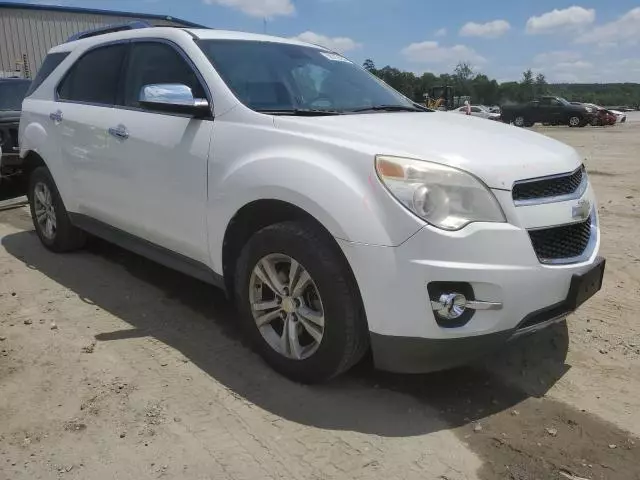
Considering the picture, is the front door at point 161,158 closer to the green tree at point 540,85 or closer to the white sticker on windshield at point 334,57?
the white sticker on windshield at point 334,57

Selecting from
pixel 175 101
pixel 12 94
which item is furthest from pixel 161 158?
pixel 12 94

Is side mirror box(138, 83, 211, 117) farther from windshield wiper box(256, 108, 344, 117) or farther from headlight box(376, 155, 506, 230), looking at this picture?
headlight box(376, 155, 506, 230)

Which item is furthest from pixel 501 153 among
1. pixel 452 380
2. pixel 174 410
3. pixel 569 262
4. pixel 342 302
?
pixel 174 410

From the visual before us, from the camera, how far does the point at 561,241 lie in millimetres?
2820

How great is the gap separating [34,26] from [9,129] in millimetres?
16550


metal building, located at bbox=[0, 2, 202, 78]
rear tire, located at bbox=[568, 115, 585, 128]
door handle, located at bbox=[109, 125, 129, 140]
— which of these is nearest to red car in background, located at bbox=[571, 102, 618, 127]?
rear tire, located at bbox=[568, 115, 585, 128]

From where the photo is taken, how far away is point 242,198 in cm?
311

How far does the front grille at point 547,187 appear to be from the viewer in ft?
8.85

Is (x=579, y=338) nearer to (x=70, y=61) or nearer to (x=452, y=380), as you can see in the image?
(x=452, y=380)

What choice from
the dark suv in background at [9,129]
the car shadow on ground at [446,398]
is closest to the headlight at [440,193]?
the car shadow on ground at [446,398]

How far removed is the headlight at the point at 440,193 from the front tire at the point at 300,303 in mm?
423

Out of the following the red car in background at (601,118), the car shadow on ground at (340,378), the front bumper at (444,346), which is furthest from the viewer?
the red car in background at (601,118)

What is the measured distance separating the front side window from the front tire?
3.76 ft

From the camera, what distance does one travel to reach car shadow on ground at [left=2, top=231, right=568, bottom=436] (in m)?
2.87
